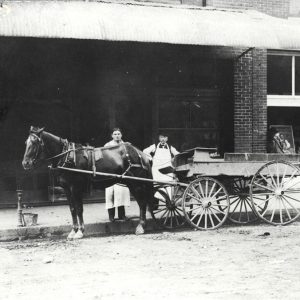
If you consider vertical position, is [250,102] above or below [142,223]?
above

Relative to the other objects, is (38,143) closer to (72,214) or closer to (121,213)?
(72,214)

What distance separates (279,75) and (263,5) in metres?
1.97

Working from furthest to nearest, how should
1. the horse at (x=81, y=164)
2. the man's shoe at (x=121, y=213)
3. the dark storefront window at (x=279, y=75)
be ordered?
the dark storefront window at (x=279, y=75)
the man's shoe at (x=121, y=213)
the horse at (x=81, y=164)

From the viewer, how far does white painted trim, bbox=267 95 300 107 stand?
14.6 metres

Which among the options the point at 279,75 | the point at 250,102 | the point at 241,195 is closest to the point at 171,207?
the point at 241,195

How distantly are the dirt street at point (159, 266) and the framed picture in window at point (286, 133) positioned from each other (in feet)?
16.9

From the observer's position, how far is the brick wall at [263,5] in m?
14.1

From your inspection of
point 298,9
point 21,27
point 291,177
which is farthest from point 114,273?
point 298,9

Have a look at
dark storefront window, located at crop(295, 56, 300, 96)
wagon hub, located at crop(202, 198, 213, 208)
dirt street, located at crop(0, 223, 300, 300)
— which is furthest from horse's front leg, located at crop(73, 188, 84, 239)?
dark storefront window, located at crop(295, 56, 300, 96)

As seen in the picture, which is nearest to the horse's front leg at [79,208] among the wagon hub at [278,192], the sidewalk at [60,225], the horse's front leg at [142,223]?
the sidewalk at [60,225]

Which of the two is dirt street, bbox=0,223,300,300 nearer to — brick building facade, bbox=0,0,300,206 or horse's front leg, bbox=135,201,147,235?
horse's front leg, bbox=135,201,147,235

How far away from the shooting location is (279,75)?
14.8 m

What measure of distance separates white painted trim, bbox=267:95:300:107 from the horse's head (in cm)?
773

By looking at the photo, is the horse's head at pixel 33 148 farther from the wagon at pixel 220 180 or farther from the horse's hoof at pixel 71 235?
the wagon at pixel 220 180
